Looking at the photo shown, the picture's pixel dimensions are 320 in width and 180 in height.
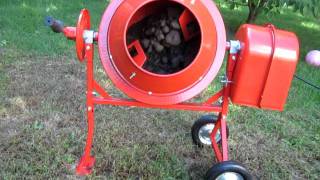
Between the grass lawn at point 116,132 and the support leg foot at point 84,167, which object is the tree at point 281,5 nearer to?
the grass lawn at point 116,132

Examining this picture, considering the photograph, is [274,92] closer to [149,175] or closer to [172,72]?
[172,72]

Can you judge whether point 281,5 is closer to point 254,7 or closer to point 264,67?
point 254,7

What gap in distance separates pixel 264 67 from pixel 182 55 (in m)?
0.42

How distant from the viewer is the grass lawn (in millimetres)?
2547

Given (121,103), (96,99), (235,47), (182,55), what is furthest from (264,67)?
(96,99)

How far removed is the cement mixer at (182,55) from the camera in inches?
82.7

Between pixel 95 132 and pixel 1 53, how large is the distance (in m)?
1.55

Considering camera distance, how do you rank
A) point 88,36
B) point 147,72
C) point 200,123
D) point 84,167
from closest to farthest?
point 147,72 → point 88,36 → point 84,167 → point 200,123

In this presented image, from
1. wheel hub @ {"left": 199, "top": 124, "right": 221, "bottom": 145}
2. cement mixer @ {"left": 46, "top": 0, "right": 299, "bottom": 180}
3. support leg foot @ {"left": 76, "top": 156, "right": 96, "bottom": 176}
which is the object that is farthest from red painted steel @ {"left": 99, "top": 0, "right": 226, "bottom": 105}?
wheel hub @ {"left": 199, "top": 124, "right": 221, "bottom": 145}

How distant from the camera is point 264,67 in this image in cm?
214

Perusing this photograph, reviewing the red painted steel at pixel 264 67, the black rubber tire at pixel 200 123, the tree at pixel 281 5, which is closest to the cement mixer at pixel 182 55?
the red painted steel at pixel 264 67

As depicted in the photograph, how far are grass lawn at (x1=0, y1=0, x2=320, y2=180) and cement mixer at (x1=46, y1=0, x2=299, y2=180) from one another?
1.47 ft

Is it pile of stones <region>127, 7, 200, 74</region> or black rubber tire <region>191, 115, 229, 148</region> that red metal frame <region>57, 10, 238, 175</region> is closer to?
pile of stones <region>127, 7, 200, 74</region>

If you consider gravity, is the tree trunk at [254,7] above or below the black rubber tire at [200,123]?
above
